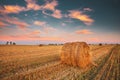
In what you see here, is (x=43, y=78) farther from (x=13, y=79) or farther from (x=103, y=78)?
(x=103, y=78)

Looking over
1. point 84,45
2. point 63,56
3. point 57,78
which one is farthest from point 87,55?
point 57,78

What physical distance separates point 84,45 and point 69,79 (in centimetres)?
502

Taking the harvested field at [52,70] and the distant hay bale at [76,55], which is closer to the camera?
Result: the harvested field at [52,70]

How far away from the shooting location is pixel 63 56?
13500 mm

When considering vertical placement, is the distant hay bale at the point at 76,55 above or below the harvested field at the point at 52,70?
above

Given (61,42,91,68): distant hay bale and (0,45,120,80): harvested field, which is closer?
(0,45,120,80): harvested field

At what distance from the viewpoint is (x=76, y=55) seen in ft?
41.1

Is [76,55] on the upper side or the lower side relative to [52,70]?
upper

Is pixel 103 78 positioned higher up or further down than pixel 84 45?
further down

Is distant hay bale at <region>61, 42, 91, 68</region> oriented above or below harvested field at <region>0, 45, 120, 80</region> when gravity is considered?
above

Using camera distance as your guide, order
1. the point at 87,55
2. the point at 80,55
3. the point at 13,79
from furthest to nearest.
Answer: the point at 87,55, the point at 80,55, the point at 13,79

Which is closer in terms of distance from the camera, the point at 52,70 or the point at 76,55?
the point at 52,70

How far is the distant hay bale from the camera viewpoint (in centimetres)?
1245

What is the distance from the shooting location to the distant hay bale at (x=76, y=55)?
12.4m
